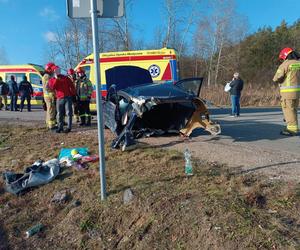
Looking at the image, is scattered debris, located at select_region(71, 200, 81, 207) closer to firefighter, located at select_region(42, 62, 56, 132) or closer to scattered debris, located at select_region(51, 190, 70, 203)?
scattered debris, located at select_region(51, 190, 70, 203)

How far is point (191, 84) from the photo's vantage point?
6273 mm

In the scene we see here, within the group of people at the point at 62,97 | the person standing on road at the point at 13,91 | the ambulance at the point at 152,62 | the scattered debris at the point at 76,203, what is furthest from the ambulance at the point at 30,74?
the scattered debris at the point at 76,203

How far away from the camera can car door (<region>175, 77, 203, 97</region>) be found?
20.2ft

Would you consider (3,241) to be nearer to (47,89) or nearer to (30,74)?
(47,89)

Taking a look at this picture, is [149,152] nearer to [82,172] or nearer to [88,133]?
[82,172]

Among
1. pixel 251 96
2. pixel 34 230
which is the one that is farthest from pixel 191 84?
pixel 251 96

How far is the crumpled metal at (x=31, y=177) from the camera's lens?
3969 millimetres

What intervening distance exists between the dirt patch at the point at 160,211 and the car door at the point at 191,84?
223cm

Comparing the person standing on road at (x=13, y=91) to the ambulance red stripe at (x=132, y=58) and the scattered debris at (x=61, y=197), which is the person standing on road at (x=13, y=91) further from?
the scattered debris at (x=61, y=197)

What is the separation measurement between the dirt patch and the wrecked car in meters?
1.27

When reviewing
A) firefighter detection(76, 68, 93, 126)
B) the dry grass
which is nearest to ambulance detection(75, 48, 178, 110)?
firefighter detection(76, 68, 93, 126)

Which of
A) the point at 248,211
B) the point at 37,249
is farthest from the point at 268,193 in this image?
the point at 37,249

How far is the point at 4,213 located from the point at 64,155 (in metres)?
1.65

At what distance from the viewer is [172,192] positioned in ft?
11.1
